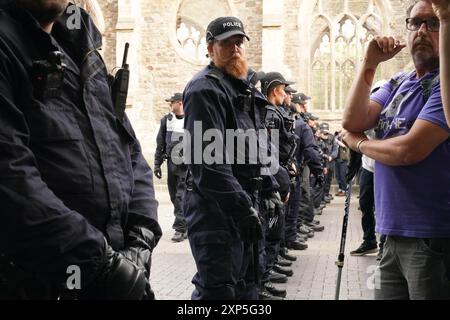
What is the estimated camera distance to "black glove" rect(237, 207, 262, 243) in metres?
3.66

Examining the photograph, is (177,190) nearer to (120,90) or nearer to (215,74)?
(215,74)

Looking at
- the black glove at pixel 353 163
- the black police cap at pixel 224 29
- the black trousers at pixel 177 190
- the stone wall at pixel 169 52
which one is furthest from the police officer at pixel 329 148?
the black glove at pixel 353 163

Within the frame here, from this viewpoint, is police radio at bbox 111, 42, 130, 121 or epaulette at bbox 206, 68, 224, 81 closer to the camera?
police radio at bbox 111, 42, 130, 121

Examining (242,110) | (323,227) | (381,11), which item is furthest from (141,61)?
(242,110)

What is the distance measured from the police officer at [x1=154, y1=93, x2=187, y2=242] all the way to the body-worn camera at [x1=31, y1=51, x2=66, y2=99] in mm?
7129

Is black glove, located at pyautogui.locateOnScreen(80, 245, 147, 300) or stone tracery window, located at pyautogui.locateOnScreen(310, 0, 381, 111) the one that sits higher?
stone tracery window, located at pyautogui.locateOnScreen(310, 0, 381, 111)

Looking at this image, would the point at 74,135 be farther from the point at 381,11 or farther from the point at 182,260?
the point at 381,11

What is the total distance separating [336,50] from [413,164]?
780 inches

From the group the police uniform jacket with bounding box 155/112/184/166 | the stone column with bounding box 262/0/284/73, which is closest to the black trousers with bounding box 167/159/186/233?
the police uniform jacket with bounding box 155/112/184/166

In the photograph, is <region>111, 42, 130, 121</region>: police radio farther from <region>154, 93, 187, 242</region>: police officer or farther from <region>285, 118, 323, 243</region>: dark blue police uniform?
<region>154, 93, 187, 242</region>: police officer

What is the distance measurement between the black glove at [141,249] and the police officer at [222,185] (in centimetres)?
130

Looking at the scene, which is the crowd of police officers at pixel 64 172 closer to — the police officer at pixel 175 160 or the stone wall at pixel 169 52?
the police officer at pixel 175 160

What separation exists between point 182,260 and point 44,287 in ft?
18.3

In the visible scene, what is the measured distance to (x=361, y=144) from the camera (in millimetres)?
3010
